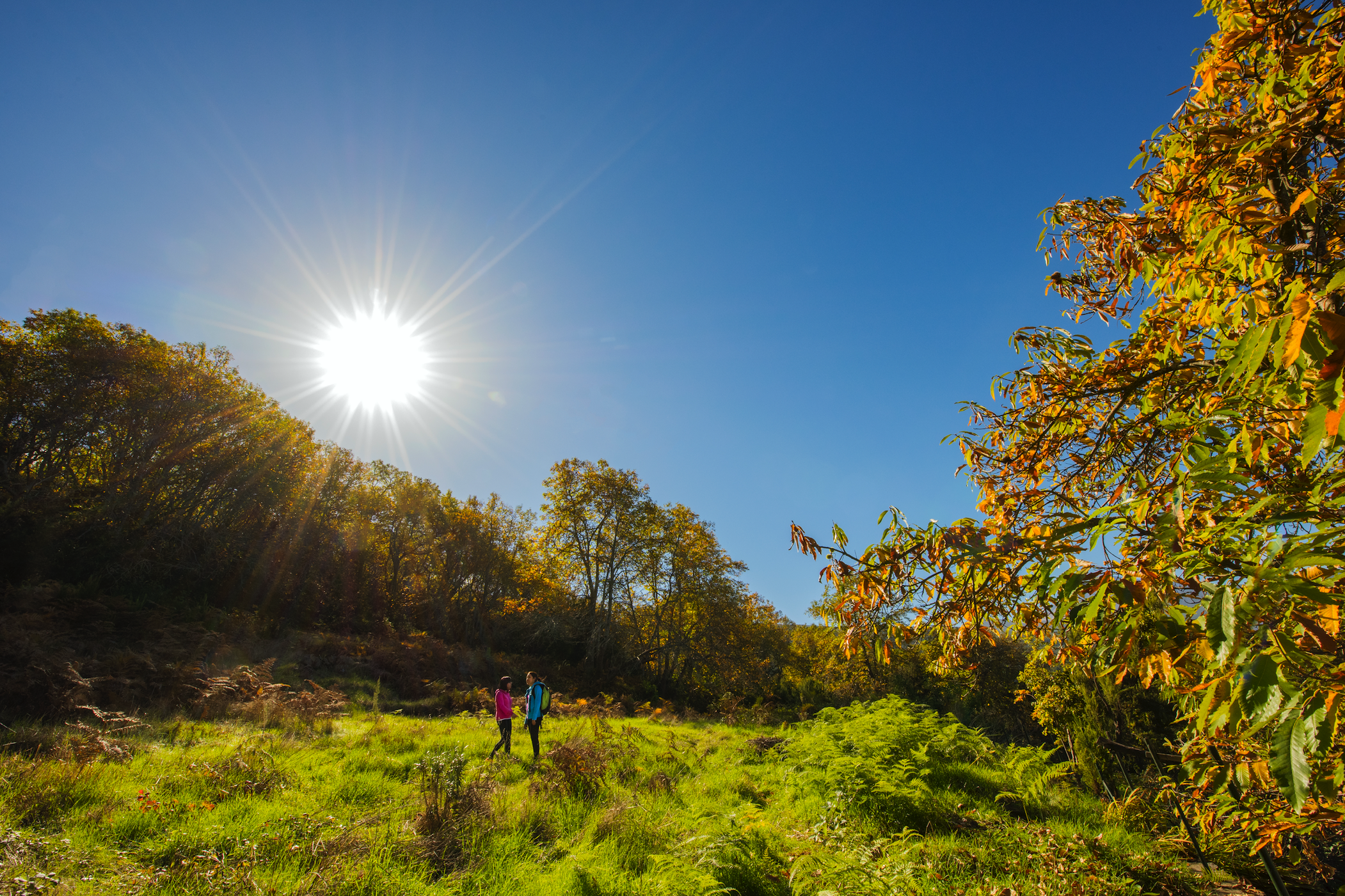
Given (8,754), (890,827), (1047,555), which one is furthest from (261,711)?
(1047,555)

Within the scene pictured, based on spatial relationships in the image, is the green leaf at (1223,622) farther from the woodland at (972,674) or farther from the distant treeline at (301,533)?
the distant treeline at (301,533)

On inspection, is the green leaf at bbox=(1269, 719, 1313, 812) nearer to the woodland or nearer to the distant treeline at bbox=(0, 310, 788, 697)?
the woodland

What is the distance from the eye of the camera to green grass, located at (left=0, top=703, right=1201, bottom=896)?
4.06 meters

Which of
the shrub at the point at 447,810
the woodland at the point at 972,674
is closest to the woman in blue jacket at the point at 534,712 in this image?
the woodland at the point at 972,674

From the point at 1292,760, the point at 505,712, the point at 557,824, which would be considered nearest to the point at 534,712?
the point at 505,712

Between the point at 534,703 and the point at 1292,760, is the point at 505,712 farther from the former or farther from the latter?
the point at 1292,760

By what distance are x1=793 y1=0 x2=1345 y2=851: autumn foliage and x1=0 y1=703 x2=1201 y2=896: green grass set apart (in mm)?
2432

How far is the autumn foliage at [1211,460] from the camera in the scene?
4.19 ft

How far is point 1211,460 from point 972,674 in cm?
794

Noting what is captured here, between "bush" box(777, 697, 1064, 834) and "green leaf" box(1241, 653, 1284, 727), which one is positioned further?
"bush" box(777, 697, 1064, 834)

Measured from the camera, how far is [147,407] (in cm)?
1989

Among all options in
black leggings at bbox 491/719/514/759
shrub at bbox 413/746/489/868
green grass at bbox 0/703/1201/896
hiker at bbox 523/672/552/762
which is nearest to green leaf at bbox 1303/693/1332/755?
green grass at bbox 0/703/1201/896

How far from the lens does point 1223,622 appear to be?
1249 millimetres

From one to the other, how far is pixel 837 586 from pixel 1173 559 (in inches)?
52.4
